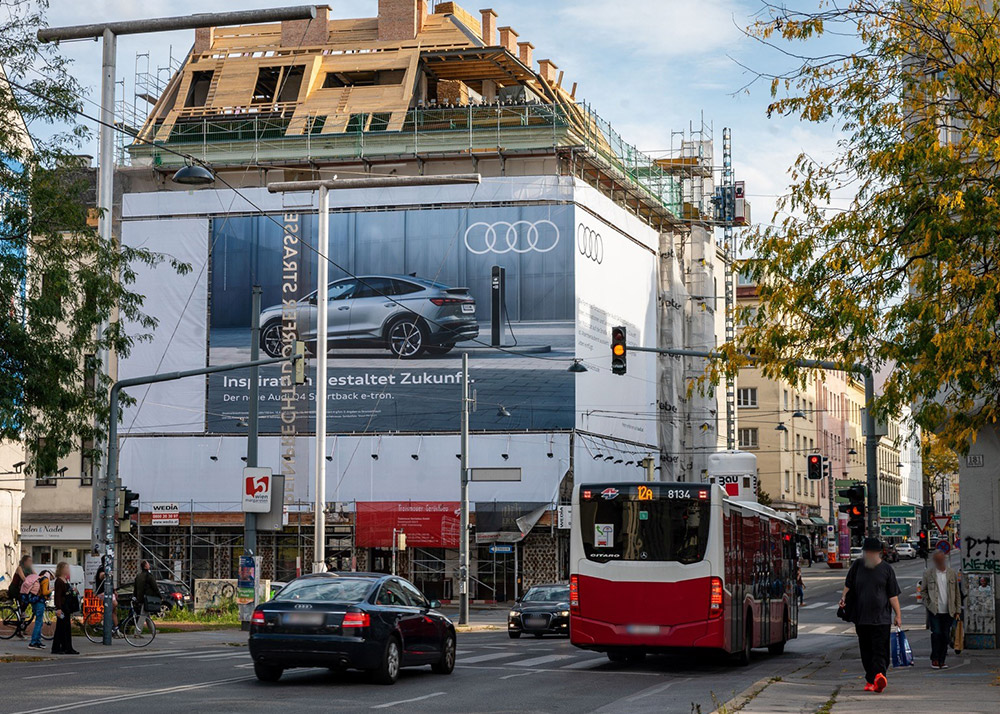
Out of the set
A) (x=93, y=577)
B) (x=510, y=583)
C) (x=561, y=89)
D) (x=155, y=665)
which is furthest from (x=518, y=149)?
(x=155, y=665)

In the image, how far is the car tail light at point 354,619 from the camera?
56.6 ft

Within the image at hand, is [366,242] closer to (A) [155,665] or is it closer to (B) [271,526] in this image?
(B) [271,526]

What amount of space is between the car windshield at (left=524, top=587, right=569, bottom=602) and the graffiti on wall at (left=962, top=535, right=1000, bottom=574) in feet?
38.3

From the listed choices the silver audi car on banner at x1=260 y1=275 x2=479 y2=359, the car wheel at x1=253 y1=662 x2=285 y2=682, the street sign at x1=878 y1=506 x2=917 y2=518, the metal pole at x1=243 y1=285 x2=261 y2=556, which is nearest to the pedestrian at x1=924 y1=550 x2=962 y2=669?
the car wheel at x1=253 y1=662 x2=285 y2=682

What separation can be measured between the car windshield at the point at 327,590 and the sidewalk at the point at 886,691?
5148mm

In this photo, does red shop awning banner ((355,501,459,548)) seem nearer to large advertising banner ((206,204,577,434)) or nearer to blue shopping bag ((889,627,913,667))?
large advertising banner ((206,204,577,434))

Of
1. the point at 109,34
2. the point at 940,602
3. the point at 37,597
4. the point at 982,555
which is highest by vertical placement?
the point at 109,34

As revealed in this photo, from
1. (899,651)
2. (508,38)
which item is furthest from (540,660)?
(508,38)

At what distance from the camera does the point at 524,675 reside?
20391mm

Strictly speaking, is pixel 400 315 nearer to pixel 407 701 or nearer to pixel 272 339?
pixel 272 339

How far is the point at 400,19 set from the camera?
61250 millimetres

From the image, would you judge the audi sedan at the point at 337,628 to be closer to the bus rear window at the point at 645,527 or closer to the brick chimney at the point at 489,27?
the bus rear window at the point at 645,527

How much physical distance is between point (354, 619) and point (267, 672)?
5.35 feet

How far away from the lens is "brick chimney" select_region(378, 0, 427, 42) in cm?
6100
